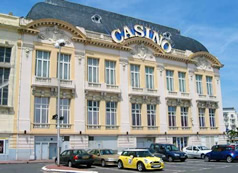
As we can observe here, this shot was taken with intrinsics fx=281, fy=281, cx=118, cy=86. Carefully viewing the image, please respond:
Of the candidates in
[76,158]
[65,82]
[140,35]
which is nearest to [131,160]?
[76,158]

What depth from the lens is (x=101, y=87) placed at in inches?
1351

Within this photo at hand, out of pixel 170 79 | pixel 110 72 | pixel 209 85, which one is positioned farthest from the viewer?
pixel 209 85

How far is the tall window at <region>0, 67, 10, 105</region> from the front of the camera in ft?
93.8

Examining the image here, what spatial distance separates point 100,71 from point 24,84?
31.3ft

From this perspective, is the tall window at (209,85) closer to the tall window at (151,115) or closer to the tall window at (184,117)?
the tall window at (184,117)

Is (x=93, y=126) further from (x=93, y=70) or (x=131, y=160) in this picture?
(x=131, y=160)

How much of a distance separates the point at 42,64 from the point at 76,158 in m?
14.3

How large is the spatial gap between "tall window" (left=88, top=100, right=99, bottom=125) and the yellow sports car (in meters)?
13.2

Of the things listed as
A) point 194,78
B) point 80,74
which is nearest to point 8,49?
point 80,74

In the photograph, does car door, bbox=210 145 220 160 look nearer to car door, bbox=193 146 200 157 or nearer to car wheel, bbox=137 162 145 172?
car door, bbox=193 146 200 157

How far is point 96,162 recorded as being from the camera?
23.1 metres

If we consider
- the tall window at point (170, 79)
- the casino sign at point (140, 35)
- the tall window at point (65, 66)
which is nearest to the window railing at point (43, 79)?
the tall window at point (65, 66)

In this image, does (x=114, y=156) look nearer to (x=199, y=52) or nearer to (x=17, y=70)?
(x=17, y=70)

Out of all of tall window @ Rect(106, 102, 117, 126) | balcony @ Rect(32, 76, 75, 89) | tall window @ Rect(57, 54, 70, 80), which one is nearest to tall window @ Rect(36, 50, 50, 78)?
balcony @ Rect(32, 76, 75, 89)
